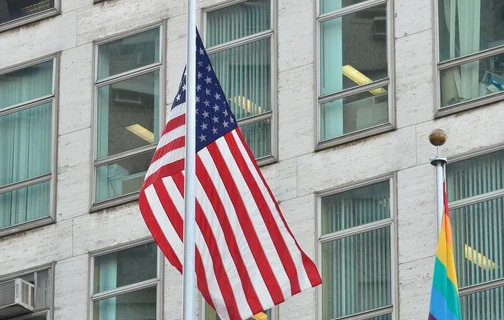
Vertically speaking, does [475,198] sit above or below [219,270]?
above

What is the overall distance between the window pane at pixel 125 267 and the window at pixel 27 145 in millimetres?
1291

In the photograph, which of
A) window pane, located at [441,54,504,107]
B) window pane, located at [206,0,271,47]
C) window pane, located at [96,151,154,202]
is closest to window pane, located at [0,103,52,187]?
window pane, located at [96,151,154,202]

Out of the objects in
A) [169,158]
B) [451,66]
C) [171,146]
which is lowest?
[169,158]

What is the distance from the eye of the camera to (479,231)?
2695 cm

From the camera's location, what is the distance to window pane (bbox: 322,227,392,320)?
27.4 m

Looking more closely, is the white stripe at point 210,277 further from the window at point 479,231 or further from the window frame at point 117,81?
the window frame at point 117,81

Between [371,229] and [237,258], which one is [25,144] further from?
[237,258]

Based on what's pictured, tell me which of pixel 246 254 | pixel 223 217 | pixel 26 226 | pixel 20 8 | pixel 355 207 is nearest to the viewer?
pixel 246 254

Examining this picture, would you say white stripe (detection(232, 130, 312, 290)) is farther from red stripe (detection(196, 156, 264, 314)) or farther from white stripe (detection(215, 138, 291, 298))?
red stripe (detection(196, 156, 264, 314))

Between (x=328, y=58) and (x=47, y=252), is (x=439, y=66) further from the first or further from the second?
(x=47, y=252)

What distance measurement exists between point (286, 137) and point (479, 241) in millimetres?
3373

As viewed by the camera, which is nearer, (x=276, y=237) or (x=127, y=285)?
(x=276, y=237)

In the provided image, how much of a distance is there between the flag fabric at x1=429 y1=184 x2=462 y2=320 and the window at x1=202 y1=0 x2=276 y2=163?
4668mm

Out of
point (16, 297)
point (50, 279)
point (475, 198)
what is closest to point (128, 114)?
point (50, 279)
